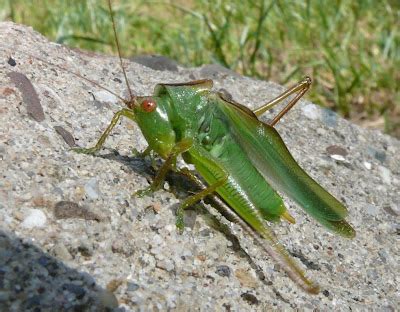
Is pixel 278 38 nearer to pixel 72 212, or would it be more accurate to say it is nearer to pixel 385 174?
pixel 385 174

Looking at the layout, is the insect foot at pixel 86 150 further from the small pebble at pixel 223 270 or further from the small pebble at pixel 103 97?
the small pebble at pixel 223 270

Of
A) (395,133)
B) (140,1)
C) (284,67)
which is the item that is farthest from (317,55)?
(140,1)

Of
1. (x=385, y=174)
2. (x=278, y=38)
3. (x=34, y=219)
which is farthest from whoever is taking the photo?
(x=278, y=38)

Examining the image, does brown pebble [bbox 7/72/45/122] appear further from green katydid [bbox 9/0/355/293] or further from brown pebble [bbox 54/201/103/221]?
brown pebble [bbox 54/201/103/221]

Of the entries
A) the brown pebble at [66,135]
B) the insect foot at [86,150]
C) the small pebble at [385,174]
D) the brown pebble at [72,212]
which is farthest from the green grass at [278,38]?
the brown pebble at [72,212]

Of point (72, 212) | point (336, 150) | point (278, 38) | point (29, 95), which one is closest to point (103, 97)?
point (29, 95)

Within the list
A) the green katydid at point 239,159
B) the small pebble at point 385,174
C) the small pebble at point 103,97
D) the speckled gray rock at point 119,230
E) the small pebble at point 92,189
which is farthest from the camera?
the small pebble at point 385,174
